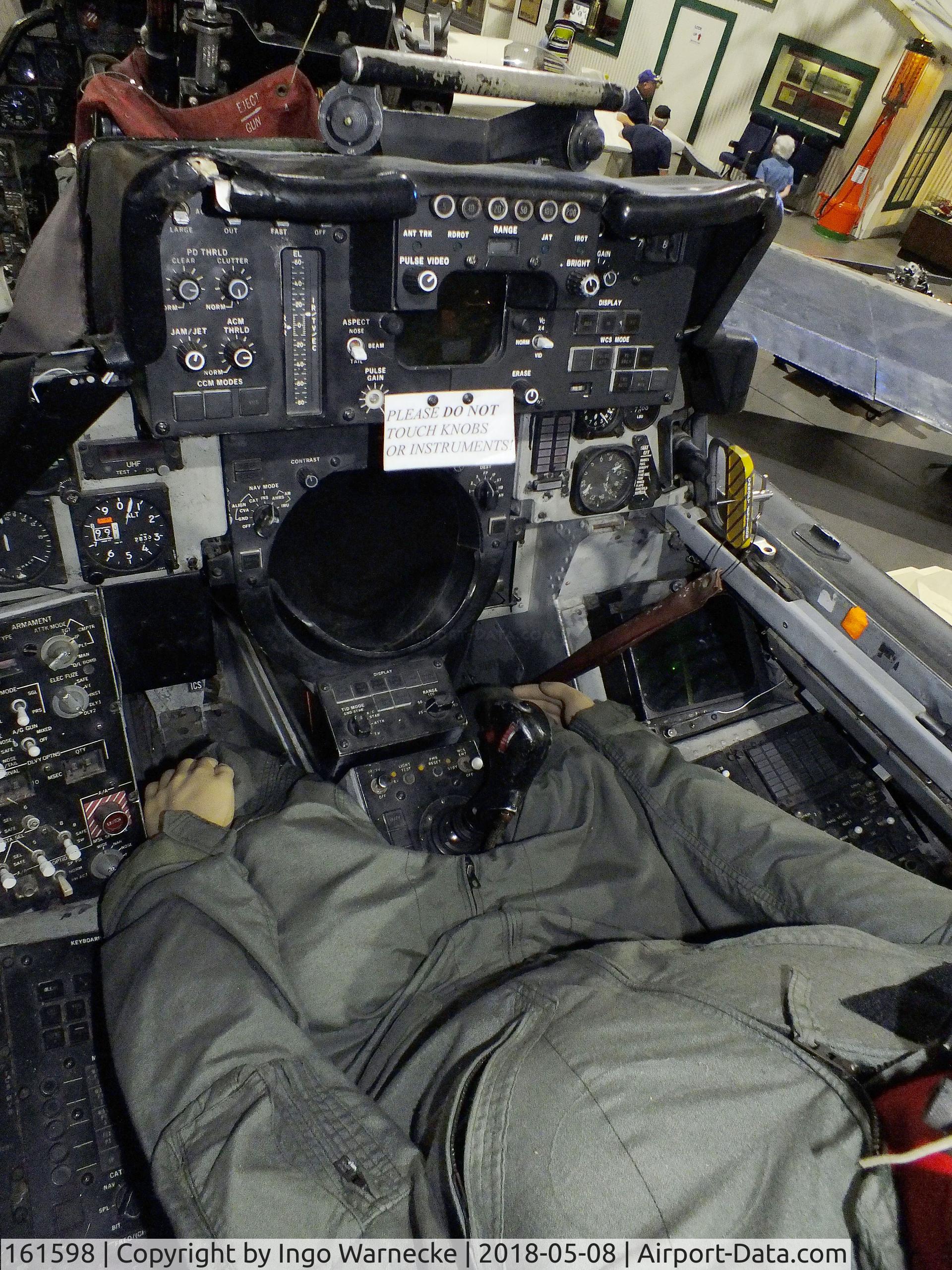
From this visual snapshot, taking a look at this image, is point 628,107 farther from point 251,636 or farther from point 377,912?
point 377,912

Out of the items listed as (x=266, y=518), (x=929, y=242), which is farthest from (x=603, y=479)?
(x=929, y=242)

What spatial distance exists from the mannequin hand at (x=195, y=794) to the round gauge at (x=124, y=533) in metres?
0.51

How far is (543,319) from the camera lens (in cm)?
197

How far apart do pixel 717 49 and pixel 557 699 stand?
1162 centimetres

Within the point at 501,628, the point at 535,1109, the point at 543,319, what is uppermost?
the point at 543,319

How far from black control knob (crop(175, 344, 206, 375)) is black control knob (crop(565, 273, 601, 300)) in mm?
821

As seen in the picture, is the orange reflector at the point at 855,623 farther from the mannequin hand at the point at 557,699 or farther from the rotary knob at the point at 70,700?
the rotary knob at the point at 70,700

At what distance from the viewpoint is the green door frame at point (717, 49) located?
34.3ft

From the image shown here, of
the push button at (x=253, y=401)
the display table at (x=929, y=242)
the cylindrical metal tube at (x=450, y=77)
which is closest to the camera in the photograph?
the cylindrical metal tube at (x=450, y=77)

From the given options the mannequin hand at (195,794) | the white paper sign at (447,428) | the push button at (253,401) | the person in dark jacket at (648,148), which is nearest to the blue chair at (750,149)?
the person in dark jacket at (648,148)

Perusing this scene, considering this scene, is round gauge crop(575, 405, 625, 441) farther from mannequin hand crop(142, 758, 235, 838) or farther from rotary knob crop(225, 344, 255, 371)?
mannequin hand crop(142, 758, 235, 838)

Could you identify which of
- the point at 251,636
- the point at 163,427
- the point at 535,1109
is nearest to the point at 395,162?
the point at 163,427

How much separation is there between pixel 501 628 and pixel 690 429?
0.87 metres

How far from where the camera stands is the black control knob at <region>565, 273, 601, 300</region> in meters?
1.89
